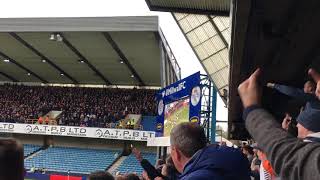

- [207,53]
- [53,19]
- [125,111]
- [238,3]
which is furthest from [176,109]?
[125,111]

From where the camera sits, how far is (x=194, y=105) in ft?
37.4

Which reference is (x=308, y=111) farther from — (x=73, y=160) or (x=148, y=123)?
(x=148, y=123)

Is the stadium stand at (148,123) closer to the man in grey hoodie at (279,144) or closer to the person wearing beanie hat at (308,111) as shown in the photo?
the person wearing beanie hat at (308,111)

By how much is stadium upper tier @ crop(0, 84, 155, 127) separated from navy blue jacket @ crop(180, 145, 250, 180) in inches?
1157

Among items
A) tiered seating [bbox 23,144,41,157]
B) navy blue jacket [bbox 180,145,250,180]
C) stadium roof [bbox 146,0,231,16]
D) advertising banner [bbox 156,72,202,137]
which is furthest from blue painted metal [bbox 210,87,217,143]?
tiered seating [bbox 23,144,41,157]

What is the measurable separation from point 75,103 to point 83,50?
8.62 meters

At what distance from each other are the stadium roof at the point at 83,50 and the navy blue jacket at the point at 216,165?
68.5 ft

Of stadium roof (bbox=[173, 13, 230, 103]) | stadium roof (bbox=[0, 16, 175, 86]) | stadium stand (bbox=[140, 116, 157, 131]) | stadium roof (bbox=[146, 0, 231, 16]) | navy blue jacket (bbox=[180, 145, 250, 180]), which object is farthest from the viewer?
stadium stand (bbox=[140, 116, 157, 131])

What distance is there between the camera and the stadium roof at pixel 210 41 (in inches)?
608

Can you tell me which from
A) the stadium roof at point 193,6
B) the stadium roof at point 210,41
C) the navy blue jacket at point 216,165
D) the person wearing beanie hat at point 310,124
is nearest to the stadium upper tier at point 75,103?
the stadium roof at point 210,41

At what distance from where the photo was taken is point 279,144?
133cm

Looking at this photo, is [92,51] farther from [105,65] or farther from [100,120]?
[100,120]

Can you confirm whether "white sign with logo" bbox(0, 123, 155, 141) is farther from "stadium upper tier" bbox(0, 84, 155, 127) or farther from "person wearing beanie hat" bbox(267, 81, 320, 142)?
"person wearing beanie hat" bbox(267, 81, 320, 142)

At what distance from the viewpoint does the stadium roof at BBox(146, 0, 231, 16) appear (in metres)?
12.7
